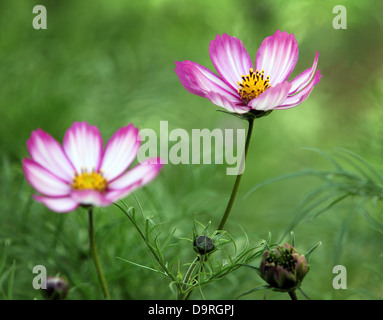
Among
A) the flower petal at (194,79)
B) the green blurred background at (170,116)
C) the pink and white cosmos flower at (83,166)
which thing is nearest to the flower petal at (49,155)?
the pink and white cosmos flower at (83,166)

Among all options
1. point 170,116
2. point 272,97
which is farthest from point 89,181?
point 170,116

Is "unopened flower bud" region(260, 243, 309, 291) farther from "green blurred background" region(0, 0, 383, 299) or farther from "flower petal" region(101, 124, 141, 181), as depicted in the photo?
"green blurred background" region(0, 0, 383, 299)

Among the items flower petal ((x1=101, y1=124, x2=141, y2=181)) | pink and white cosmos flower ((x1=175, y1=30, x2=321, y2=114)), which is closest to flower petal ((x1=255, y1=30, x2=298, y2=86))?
pink and white cosmos flower ((x1=175, y1=30, x2=321, y2=114))

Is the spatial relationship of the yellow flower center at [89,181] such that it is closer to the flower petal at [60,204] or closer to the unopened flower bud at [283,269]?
the flower petal at [60,204]

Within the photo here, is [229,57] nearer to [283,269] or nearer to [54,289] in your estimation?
[283,269]
